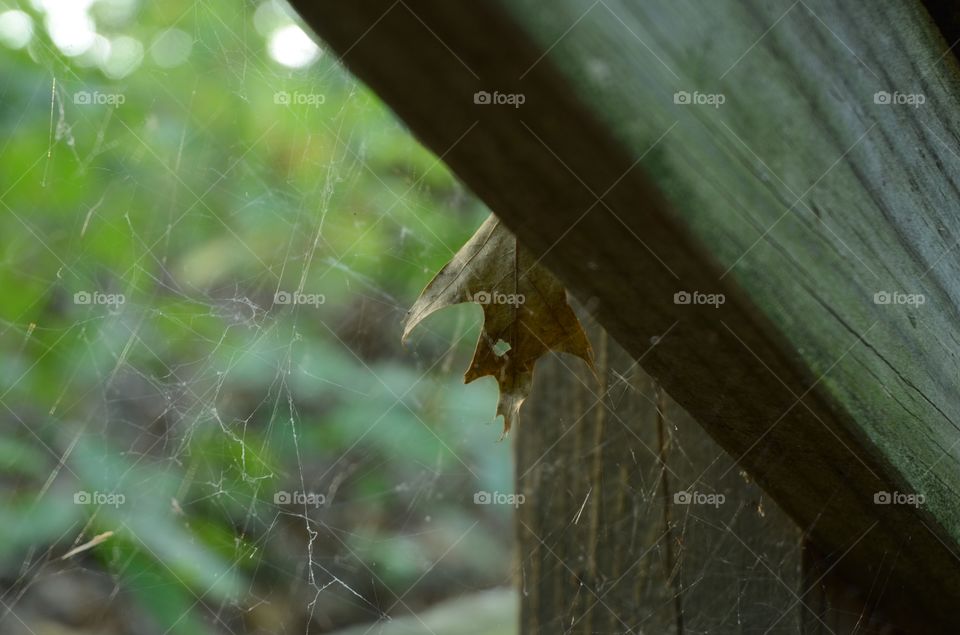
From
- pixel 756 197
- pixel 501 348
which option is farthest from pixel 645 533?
pixel 756 197

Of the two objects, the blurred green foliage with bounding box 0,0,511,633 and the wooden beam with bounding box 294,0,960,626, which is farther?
the blurred green foliage with bounding box 0,0,511,633

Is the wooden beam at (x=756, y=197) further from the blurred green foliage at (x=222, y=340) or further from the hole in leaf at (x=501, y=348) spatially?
the blurred green foliage at (x=222, y=340)

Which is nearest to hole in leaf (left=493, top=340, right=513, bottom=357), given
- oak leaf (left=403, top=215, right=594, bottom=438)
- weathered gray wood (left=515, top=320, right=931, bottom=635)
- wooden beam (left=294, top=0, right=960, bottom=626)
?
oak leaf (left=403, top=215, right=594, bottom=438)

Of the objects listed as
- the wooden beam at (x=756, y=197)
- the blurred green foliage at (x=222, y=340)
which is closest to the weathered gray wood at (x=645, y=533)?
the wooden beam at (x=756, y=197)

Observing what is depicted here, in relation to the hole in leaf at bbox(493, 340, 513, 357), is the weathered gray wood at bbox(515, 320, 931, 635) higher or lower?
lower

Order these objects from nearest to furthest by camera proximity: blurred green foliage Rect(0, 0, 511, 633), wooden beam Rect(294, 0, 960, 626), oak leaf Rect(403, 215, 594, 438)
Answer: wooden beam Rect(294, 0, 960, 626), oak leaf Rect(403, 215, 594, 438), blurred green foliage Rect(0, 0, 511, 633)

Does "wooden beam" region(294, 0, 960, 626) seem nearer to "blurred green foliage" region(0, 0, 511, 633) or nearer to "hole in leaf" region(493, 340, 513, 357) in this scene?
"hole in leaf" region(493, 340, 513, 357)
